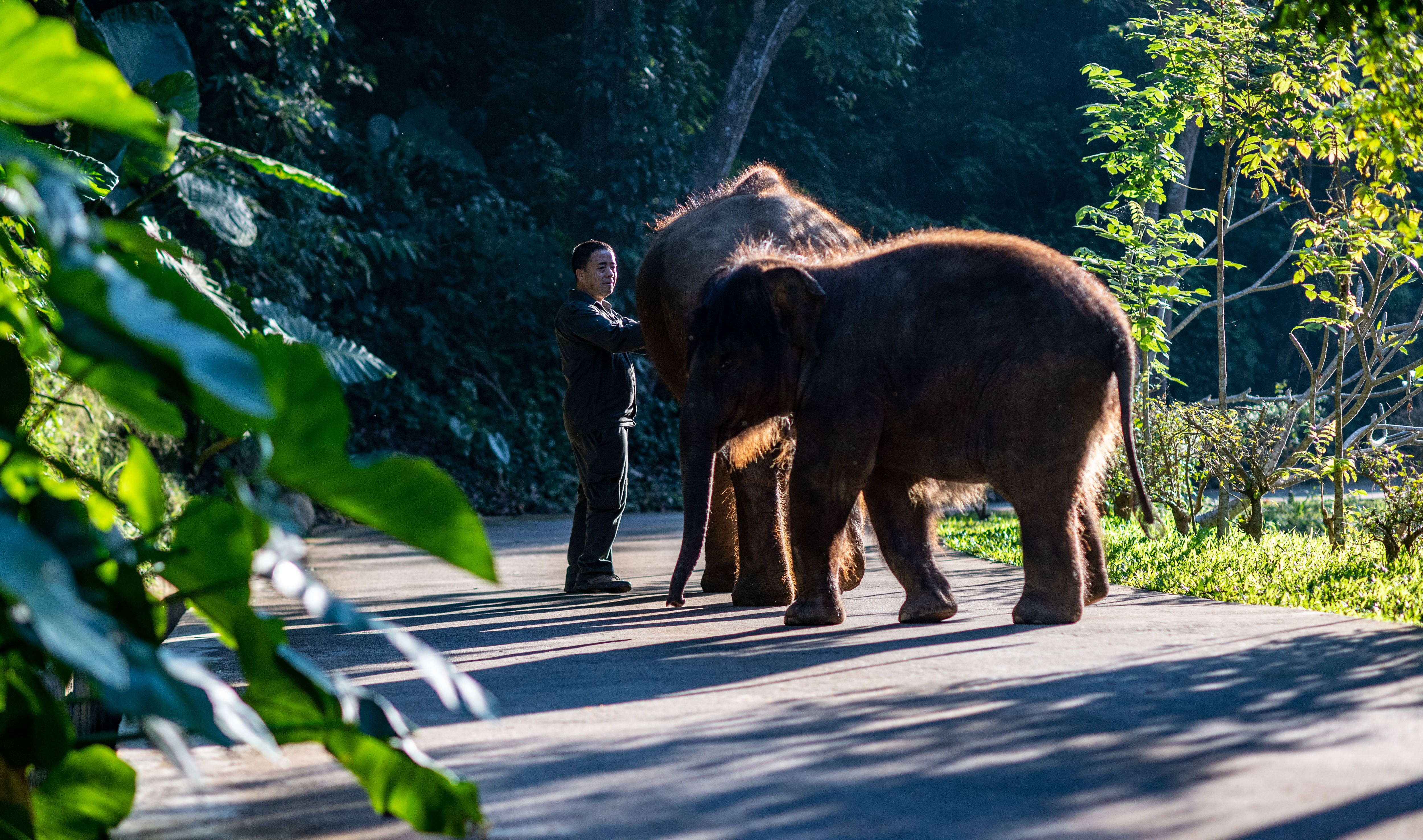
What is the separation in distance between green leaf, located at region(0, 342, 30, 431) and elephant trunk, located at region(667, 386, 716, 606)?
368cm

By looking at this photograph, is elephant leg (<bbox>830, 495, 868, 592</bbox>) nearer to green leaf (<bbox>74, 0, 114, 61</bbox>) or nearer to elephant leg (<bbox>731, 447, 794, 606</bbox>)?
elephant leg (<bbox>731, 447, 794, 606</bbox>)

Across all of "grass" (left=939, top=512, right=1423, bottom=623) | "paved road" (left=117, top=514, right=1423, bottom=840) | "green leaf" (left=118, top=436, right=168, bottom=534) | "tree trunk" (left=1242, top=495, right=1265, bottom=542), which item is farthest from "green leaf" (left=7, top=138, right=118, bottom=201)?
"tree trunk" (left=1242, top=495, right=1265, bottom=542)

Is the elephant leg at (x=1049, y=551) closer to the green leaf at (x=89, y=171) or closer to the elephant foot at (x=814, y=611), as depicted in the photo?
the elephant foot at (x=814, y=611)

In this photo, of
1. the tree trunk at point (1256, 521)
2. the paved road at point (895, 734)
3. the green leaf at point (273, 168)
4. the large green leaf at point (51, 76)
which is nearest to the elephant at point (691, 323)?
the paved road at point (895, 734)

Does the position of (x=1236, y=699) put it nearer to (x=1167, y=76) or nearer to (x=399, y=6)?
(x=1167, y=76)

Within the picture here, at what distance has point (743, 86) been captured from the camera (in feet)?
65.0

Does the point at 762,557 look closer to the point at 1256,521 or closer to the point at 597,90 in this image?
the point at 1256,521

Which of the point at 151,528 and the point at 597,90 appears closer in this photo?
the point at 151,528

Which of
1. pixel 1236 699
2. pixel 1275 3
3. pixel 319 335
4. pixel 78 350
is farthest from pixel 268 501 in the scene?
pixel 319 335

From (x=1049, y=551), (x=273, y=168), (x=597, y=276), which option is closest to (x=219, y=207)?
(x=273, y=168)

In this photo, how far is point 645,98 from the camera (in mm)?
19078

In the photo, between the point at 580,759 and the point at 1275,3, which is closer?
the point at 580,759

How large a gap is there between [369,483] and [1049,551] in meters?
3.61

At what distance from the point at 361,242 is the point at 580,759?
14.7 m
